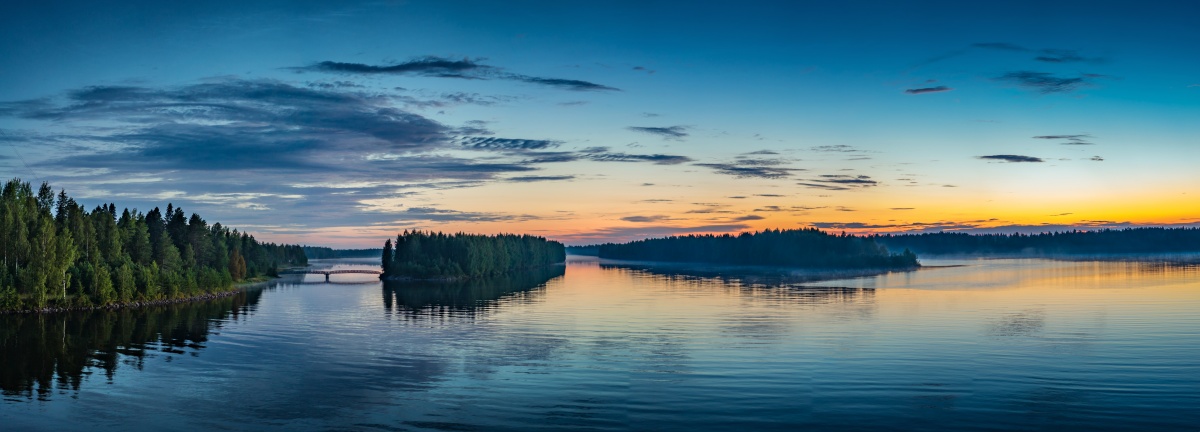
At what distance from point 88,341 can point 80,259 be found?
80.0 metres

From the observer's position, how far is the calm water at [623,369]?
147ft

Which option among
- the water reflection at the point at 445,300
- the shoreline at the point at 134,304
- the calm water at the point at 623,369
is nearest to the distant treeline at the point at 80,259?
the shoreline at the point at 134,304

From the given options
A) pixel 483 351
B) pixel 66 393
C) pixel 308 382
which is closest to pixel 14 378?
pixel 66 393

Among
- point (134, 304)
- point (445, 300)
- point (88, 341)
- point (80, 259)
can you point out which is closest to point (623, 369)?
point (88, 341)

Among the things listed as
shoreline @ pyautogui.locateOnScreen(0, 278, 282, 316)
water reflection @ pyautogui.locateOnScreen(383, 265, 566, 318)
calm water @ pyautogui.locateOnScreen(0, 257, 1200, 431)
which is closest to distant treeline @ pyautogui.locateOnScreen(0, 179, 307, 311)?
shoreline @ pyautogui.locateOnScreen(0, 278, 282, 316)

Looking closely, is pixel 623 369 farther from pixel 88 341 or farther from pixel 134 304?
pixel 134 304

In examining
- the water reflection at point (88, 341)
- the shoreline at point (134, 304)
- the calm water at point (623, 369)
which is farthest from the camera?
the shoreline at point (134, 304)

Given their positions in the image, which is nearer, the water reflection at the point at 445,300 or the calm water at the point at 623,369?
the calm water at the point at 623,369

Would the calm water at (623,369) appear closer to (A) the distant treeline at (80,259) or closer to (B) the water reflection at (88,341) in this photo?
(B) the water reflection at (88,341)

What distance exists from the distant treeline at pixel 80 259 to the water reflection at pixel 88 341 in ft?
25.6

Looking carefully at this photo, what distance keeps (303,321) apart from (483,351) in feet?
156

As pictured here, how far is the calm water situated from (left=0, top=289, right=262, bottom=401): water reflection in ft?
1.30

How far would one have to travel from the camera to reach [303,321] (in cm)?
10988

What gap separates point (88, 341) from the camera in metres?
84.9
